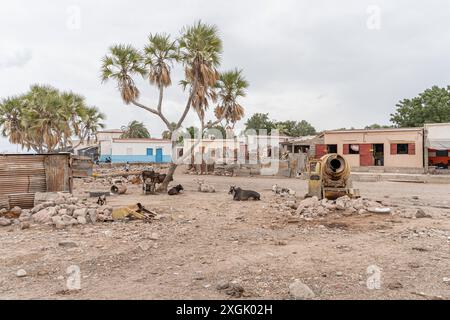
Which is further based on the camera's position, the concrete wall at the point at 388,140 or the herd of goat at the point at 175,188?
the concrete wall at the point at 388,140

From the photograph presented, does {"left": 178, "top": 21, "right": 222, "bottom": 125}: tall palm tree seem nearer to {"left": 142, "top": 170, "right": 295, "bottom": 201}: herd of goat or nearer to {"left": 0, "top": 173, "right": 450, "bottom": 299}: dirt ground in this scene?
{"left": 142, "top": 170, "right": 295, "bottom": 201}: herd of goat

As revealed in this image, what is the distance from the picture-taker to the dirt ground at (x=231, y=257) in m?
4.61

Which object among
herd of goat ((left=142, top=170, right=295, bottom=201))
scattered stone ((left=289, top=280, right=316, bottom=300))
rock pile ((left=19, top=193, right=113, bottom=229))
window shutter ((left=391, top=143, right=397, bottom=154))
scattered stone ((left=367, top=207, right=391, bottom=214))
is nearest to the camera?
scattered stone ((left=289, top=280, right=316, bottom=300))

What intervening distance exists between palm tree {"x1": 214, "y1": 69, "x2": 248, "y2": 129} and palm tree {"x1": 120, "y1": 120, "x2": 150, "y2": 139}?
39.3m

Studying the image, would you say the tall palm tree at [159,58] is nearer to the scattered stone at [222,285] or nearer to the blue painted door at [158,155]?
the scattered stone at [222,285]

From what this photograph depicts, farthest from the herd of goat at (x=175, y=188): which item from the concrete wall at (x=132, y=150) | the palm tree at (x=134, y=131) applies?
the palm tree at (x=134, y=131)

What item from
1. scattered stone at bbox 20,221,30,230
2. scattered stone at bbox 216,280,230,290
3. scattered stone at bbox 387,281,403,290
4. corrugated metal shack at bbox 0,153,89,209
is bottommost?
scattered stone at bbox 387,281,403,290

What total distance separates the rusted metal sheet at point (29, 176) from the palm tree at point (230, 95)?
1023cm

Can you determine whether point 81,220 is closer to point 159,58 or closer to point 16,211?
point 16,211

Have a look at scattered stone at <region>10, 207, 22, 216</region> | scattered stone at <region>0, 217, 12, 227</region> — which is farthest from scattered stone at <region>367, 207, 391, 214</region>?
scattered stone at <region>10, 207, 22, 216</region>

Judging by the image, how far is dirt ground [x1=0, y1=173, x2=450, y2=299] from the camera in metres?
4.61

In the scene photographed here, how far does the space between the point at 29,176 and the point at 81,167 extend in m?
13.8

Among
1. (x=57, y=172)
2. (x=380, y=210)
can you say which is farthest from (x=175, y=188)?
(x=380, y=210)
